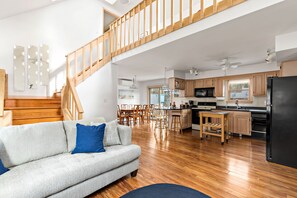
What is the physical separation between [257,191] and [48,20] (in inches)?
254

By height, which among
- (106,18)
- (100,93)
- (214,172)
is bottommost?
(214,172)

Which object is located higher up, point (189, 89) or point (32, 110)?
point (189, 89)

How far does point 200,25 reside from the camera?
2.53 meters

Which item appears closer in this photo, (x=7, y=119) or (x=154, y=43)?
(x=7, y=119)

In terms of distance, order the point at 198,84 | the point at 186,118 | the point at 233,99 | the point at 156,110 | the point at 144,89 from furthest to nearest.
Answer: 1. the point at 144,89
2. the point at 198,84
3. the point at 156,110
4. the point at 186,118
5. the point at 233,99

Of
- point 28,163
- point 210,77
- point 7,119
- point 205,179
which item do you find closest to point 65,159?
point 28,163

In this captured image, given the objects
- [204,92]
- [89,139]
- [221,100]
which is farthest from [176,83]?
[89,139]

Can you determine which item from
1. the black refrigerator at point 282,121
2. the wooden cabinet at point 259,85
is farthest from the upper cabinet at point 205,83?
the black refrigerator at point 282,121

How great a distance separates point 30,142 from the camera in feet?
6.15

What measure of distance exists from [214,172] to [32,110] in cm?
381

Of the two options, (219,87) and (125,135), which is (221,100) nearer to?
(219,87)

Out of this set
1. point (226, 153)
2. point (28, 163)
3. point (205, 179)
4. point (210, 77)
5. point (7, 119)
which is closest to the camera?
point (28, 163)

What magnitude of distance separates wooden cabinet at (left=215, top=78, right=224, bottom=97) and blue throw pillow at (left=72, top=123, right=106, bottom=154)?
4.79 metres

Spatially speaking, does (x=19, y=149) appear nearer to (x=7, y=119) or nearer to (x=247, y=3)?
(x=7, y=119)
